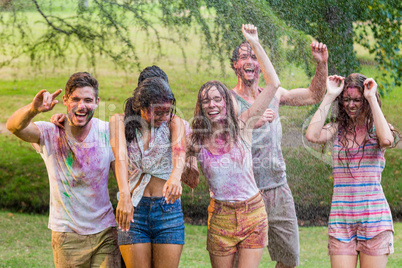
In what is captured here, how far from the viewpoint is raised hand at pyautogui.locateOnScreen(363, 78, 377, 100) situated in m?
2.94

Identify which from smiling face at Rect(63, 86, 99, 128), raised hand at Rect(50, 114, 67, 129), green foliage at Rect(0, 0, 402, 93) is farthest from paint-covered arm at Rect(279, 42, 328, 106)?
green foliage at Rect(0, 0, 402, 93)

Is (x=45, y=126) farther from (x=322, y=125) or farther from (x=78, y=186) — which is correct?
(x=322, y=125)

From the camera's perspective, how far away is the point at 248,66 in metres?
3.34

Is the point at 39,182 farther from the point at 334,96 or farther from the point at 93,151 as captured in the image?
the point at 334,96

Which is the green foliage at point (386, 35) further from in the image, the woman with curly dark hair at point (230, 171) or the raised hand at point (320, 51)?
the woman with curly dark hair at point (230, 171)

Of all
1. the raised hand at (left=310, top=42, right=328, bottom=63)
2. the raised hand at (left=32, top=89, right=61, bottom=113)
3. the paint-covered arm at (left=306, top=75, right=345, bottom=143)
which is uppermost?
the raised hand at (left=310, top=42, right=328, bottom=63)

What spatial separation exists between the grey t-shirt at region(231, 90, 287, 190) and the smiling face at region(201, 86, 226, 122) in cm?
26

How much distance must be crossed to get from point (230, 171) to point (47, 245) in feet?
11.4

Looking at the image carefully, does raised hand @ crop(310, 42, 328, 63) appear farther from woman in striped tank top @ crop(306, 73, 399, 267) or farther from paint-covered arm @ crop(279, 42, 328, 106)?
woman in striped tank top @ crop(306, 73, 399, 267)

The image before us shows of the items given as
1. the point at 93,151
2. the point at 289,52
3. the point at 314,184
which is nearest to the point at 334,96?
the point at 93,151

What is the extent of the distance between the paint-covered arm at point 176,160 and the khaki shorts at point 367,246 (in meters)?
0.92

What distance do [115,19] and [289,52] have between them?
2371 mm

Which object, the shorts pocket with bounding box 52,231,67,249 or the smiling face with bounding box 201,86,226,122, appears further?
the smiling face with bounding box 201,86,226,122

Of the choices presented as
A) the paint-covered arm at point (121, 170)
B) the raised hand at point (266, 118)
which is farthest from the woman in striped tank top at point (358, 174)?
the paint-covered arm at point (121, 170)
